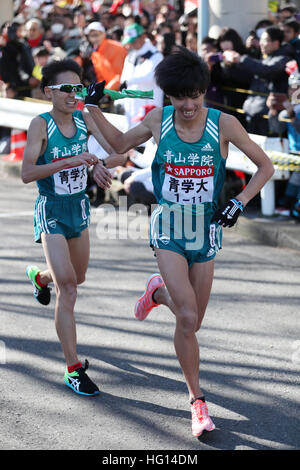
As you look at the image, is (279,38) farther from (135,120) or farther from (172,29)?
(172,29)

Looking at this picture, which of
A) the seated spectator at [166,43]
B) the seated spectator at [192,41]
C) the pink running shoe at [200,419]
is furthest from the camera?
the seated spectator at [192,41]

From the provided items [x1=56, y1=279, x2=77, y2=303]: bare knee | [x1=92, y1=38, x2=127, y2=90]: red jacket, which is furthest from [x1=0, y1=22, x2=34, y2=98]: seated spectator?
[x1=56, y1=279, x2=77, y2=303]: bare knee

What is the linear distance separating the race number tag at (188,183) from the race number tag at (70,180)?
77 centimetres

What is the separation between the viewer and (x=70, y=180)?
16.4ft

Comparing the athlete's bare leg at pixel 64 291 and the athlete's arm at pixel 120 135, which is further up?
the athlete's arm at pixel 120 135

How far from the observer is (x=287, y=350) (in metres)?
5.34

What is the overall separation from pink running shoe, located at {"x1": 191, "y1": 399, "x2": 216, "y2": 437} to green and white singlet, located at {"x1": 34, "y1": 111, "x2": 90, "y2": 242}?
4.68 feet

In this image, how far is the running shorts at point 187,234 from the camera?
14.4ft

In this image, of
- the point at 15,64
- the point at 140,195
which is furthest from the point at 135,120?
the point at 15,64

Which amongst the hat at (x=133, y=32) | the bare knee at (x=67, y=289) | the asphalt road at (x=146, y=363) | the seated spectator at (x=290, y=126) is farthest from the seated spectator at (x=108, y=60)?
the bare knee at (x=67, y=289)

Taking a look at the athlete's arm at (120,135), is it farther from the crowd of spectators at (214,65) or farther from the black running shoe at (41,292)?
the crowd of spectators at (214,65)

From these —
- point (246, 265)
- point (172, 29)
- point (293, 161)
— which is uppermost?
point (172, 29)

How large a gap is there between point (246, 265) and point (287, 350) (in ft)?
7.34

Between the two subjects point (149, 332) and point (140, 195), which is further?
point (140, 195)
